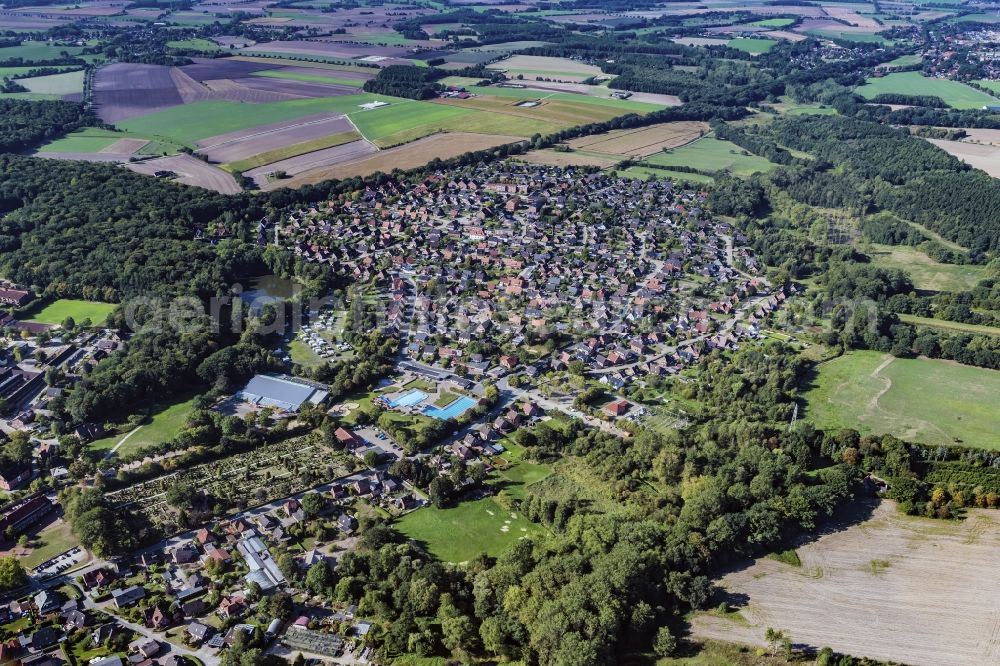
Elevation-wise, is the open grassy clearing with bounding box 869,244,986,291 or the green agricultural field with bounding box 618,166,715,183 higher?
the green agricultural field with bounding box 618,166,715,183

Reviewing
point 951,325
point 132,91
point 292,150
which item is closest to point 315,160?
point 292,150

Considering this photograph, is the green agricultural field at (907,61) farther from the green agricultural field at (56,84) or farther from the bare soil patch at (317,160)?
the green agricultural field at (56,84)

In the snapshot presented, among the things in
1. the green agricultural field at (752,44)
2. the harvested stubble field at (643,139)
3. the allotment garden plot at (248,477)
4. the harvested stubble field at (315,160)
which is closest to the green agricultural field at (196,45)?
the harvested stubble field at (315,160)

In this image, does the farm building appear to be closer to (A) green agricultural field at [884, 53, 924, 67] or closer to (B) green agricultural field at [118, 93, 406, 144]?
(B) green agricultural field at [118, 93, 406, 144]

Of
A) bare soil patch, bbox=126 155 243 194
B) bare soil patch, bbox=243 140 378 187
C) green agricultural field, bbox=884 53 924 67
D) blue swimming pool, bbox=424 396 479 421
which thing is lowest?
blue swimming pool, bbox=424 396 479 421

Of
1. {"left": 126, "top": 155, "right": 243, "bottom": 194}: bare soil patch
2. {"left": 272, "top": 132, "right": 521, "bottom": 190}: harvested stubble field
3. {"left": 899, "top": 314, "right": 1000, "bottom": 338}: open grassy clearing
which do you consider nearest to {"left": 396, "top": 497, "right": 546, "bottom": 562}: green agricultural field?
{"left": 899, "top": 314, "right": 1000, "bottom": 338}: open grassy clearing

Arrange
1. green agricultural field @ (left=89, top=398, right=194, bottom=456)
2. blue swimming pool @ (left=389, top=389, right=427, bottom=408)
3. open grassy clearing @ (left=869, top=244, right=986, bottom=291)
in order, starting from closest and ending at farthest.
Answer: green agricultural field @ (left=89, top=398, right=194, bottom=456) → blue swimming pool @ (left=389, top=389, right=427, bottom=408) → open grassy clearing @ (left=869, top=244, right=986, bottom=291)

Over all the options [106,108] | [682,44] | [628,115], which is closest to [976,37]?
[682,44]
